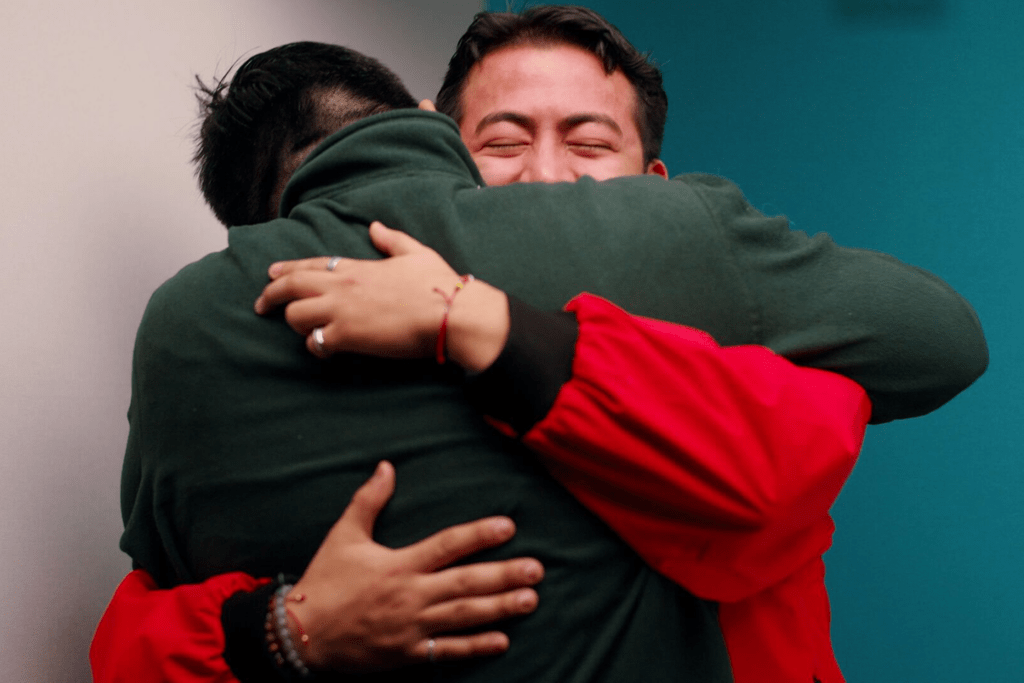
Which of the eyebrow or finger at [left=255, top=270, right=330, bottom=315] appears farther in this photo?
the eyebrow

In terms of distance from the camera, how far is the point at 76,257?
1.05 metres

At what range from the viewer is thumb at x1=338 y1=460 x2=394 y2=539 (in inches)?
25.5

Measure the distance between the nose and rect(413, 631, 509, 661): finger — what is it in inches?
29.8

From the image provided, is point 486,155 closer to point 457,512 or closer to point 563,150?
point 563,150

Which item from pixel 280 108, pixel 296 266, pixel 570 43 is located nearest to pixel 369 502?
pixel 296 266

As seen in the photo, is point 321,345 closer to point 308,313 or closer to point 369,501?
point 308,313

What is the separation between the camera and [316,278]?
647 millimetres

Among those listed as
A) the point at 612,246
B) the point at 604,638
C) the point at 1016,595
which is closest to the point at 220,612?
the point at 604,638

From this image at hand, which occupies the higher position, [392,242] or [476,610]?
[392,242]

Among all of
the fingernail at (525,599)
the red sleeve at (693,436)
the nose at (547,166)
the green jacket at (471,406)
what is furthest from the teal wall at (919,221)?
the fingernail at (525,599)

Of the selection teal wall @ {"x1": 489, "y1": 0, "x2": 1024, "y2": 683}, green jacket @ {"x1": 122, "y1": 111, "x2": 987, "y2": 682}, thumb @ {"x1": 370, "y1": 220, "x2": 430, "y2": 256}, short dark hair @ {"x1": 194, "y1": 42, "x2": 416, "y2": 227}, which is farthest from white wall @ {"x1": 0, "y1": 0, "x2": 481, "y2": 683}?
teal wall @ {"x1": 489, "y1": 0, "x2": 1024, "y2": 683}

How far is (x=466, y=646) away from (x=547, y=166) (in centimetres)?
79

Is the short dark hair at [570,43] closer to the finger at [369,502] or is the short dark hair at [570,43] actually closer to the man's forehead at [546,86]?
the man's forehead at [546,86]

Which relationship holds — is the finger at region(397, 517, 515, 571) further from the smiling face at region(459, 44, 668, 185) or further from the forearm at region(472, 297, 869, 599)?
the smiling face at region(459, 44, 668, 185)
